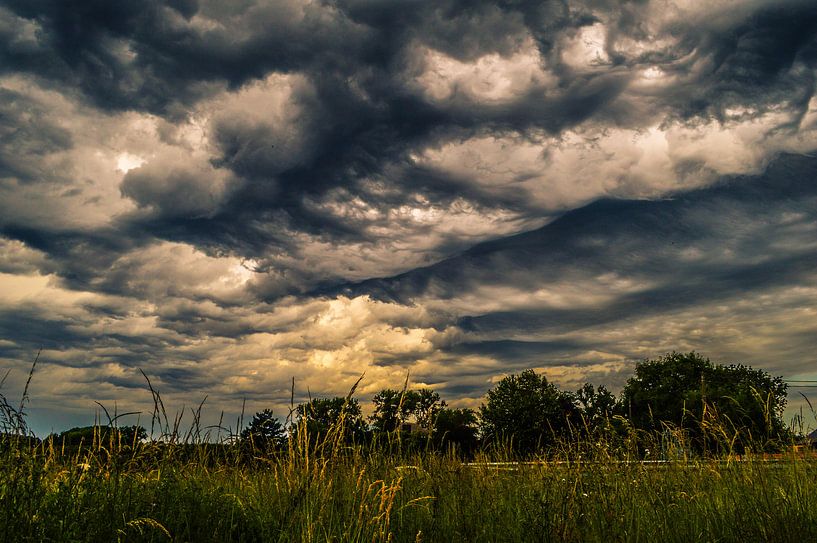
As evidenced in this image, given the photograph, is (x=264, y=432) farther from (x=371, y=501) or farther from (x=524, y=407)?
(x=524, y=407)

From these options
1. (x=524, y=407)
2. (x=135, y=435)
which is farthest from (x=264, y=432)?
(x=524, y=407)

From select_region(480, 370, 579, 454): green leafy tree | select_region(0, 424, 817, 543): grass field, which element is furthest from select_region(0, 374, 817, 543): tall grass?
select_region(480, 370, 579, 454): green leafy tree

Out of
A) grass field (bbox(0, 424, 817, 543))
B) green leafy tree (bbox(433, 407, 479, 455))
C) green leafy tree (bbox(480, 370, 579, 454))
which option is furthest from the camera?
green leafy tree (bbox(480, 370, 579, 454))

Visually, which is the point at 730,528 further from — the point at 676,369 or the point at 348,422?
the point at 676,369

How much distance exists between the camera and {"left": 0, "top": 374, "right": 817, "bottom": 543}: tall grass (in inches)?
219

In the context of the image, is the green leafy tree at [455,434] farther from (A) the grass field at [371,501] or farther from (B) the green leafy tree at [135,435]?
(B) the green leafy tree at [135,435]

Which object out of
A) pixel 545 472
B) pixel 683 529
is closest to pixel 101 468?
pixel 545 472

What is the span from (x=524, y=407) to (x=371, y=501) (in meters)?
51.7

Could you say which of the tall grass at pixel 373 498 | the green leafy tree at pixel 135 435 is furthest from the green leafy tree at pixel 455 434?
the green leafy tree at pixel 135 435

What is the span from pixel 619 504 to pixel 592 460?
2.40ft

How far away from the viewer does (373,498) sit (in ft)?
20.3

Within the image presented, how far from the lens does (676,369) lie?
198ft

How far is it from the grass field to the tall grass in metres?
0.02

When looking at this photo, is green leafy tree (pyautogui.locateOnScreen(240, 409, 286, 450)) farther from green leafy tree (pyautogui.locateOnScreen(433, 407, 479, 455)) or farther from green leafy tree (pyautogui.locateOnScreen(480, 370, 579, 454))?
green leafy tree (pyautogui.locateOnScreen(480, 370, 579, 454))
